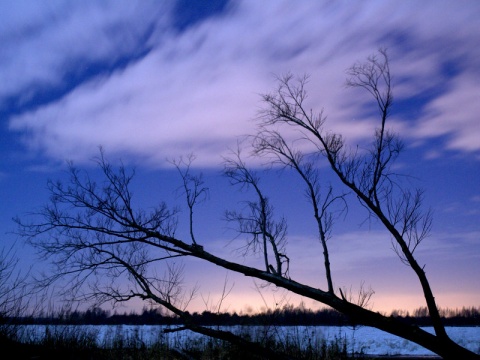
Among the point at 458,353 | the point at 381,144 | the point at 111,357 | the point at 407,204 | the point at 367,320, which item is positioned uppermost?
the point at 381,144

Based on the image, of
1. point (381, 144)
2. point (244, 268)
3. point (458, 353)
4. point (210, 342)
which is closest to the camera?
point (458, 353)

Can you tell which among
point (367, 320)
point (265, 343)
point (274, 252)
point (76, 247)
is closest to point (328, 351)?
point (265, 343)

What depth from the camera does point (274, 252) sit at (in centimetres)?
1091

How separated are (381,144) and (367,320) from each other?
13.4 ft

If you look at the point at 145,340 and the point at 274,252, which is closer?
the point at 274,252

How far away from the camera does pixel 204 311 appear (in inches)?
434

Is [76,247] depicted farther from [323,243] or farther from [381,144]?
[381,144]

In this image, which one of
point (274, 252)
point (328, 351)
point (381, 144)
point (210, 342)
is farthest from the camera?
point (210, 342)

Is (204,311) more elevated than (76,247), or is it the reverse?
(76,247)

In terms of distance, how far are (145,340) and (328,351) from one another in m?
6.57

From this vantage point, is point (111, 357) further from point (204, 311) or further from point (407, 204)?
point (407, 204)

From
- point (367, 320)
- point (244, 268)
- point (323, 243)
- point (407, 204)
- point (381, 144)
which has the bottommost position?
point (367, 320)

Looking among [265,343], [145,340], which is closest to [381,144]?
[265,343]

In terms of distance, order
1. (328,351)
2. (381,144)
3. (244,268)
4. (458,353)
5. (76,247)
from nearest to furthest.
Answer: (458,353)
(244,268)
(76,247)
(381,144)
(328,351)
